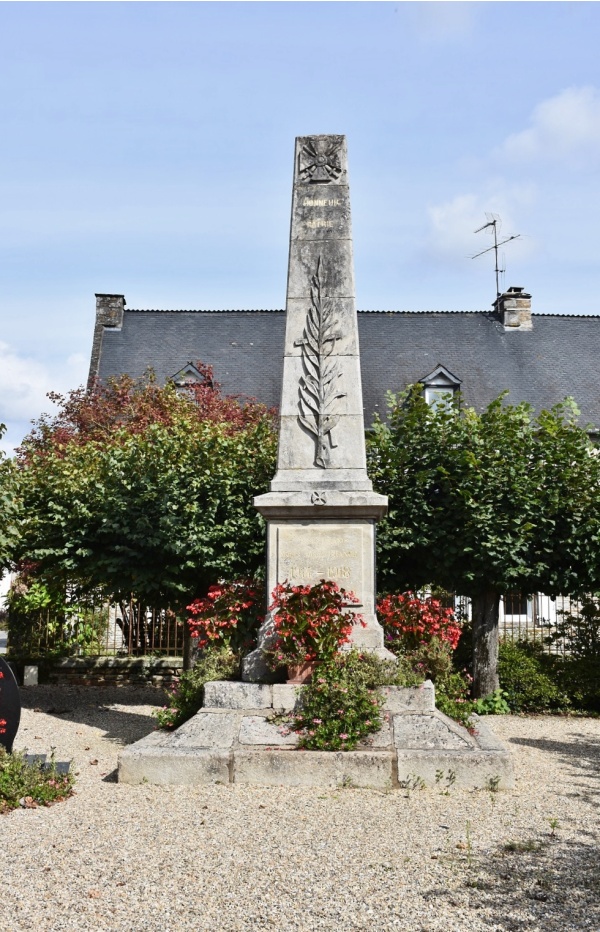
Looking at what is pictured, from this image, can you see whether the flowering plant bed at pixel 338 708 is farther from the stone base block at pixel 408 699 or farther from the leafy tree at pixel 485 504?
the leafy tree at pixel 485 504

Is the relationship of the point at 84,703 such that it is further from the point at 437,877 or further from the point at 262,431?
the point at 437,877

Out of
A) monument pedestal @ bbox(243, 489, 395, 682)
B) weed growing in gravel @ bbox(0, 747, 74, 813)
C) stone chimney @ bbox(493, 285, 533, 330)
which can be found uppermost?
stone chimney @ bbox(493, 285, 533, 330)

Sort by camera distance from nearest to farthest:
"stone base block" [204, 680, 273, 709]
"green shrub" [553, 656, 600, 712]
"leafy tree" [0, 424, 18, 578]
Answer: "stone base block" [204, 680, 273, 709] → "leafy tree" [0, 424, 18, 578] → "green shrub" [553, 656, 600, 712]

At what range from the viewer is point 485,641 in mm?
12836

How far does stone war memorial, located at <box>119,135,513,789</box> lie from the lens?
6637mm

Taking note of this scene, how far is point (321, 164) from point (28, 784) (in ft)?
20.4

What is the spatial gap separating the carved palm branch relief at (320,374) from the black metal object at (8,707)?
3.21 metres

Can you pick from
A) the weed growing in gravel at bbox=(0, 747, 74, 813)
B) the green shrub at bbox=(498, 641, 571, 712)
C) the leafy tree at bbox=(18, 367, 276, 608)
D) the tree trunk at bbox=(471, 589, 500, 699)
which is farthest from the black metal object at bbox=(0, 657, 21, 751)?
the green shrub at bbox=(498, 641, 571, 712)

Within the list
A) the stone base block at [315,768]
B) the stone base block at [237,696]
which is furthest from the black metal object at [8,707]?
the stone base block at [315,768]

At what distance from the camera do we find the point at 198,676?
8.08m

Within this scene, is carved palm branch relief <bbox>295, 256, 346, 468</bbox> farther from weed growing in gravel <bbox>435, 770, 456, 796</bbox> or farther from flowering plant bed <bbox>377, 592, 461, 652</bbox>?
weed growing in gravel <bbox>435, 770, 456, 796</bbox>

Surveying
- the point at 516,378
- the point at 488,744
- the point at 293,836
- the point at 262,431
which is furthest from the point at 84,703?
the point at 516,378

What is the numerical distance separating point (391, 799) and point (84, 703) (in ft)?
27.9

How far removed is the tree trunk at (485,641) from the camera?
1283cm
